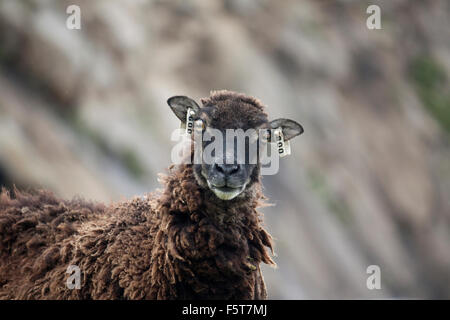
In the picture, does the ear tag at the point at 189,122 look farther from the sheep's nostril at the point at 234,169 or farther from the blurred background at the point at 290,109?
the blurred background at the point at 290,109

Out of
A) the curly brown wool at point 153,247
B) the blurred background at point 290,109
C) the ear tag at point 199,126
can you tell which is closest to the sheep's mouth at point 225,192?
the curly brown wool at point 153,247

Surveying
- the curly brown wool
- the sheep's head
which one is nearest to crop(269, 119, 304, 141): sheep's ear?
the sheep's head

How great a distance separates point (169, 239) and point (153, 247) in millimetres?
220

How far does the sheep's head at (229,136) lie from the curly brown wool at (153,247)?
0.04m

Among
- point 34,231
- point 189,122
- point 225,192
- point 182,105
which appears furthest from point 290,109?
point 225,192

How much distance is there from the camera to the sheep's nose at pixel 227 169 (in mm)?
5543

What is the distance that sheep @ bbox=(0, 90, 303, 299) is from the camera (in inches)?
216

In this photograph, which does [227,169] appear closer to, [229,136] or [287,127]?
[229,136]

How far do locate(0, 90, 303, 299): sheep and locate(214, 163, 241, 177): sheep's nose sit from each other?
1cm

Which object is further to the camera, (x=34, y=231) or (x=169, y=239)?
(x=34, y=231)

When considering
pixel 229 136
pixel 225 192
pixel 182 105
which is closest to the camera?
pixel 225 192

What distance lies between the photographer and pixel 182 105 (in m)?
6.49

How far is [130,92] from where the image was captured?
1895 cm
